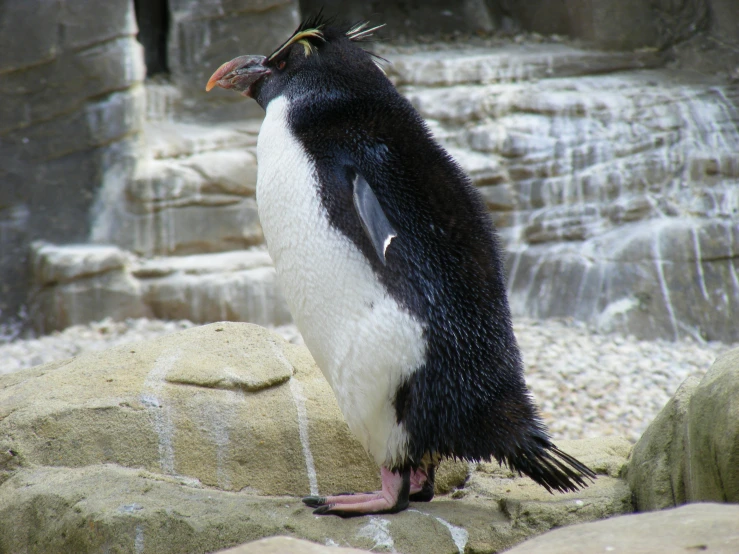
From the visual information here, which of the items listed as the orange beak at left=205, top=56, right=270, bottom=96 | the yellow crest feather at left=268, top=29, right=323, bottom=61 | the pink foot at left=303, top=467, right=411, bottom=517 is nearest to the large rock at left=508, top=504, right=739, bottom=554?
the pink foot at left=303, top=467, right=411, bottom=517

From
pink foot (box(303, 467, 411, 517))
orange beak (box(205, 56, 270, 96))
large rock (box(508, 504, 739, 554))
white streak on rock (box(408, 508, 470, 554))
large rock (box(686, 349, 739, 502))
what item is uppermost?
orange beak (box(205, 56, 270, 96))

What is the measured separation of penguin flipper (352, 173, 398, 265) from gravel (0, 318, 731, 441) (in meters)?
2.29

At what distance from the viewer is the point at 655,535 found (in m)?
1.35

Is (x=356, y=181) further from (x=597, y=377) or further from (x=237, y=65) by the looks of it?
(x=597, y=377)

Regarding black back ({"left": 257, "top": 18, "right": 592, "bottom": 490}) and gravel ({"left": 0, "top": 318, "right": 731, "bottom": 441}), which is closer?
black back ({"left": 257, "top": 18, "right": 592, "bottom": 490})

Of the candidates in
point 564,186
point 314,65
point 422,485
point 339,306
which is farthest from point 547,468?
point 564,186

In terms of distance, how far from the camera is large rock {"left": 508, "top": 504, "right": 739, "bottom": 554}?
1290mm

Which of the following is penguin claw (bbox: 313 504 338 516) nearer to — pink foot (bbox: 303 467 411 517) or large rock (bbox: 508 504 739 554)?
pink foot (bbox: 303 467 411 517)

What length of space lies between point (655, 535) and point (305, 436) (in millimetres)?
1439

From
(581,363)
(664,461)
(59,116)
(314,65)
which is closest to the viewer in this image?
(664,461)

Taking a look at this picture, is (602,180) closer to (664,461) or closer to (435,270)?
(664,461)

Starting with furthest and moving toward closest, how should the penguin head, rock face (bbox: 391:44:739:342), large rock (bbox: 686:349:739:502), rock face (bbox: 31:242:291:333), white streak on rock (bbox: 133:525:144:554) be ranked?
rock face (bbox: 31:242:291:333)
rock face (bbox: 391:44:739:342)
the penguin head
white streak on rock (bbox: 133:525:144:554)
large rock (bbox: 686:349:739:502)

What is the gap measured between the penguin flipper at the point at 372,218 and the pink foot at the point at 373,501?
2.11 feet

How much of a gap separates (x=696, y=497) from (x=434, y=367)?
0.76m
